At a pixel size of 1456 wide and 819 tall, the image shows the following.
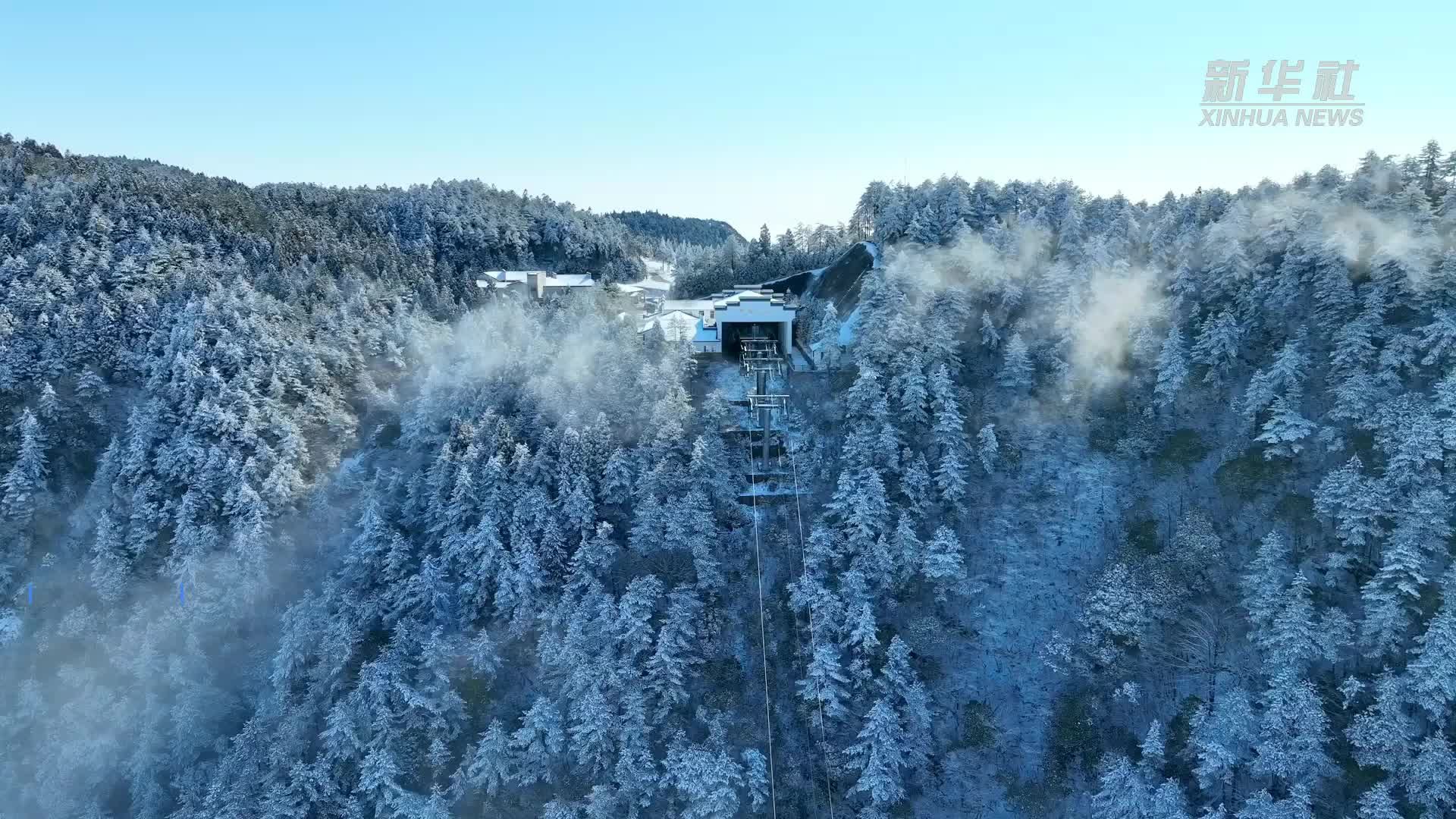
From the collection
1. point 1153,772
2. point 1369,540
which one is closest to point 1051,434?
point 1369,540

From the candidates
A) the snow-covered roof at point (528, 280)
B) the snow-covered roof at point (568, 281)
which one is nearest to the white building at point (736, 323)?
the snow-covered roof at point (568, 281)

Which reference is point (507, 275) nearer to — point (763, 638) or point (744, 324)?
point (744, 324)

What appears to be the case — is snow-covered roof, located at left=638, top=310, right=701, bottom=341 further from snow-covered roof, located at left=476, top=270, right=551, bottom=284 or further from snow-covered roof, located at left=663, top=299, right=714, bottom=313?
snow-covered roof, located at left=476, top=270, right=551, bottom=284

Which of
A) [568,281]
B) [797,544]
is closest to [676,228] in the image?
[568,281]

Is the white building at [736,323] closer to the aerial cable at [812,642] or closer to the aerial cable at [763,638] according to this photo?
the aerial cable at [763,638]

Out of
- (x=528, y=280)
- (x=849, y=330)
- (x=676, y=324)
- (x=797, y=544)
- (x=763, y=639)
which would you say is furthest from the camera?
(x=528, y=280)
